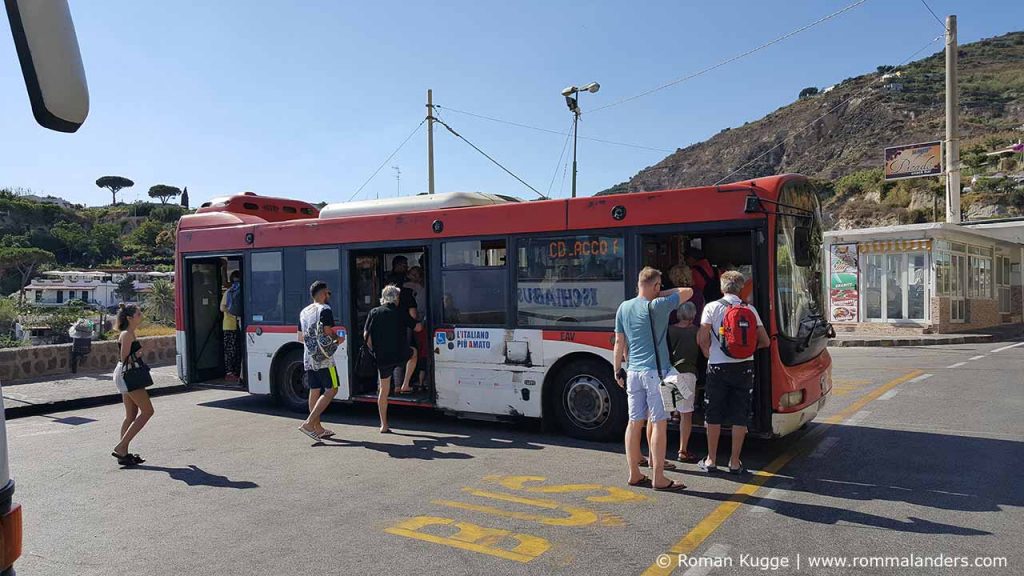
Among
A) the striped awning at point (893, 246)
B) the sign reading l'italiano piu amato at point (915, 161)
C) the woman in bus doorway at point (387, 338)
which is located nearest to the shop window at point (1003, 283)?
the sign reading l'italiano piu amato at point (915, 161)

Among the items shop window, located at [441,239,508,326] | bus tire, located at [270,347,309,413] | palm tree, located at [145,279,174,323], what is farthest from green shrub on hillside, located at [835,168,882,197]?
bus tire, located at [270,347,309,413]

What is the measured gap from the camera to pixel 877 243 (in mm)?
23297

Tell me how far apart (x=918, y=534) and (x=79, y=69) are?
5335 mm

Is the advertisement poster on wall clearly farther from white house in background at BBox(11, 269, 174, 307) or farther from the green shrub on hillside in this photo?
white house in background at BBox(11, 269, 174, 307)

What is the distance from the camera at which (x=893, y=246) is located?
23.2m

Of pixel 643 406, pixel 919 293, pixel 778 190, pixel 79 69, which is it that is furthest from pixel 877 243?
pixel 79 69

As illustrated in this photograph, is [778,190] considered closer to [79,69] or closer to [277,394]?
[79,69]

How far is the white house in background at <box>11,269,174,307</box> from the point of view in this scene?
195ft

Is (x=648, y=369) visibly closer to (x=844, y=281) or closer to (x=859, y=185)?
(x=844, y=281)

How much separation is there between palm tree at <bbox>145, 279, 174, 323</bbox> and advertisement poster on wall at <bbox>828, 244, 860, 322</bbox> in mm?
32283

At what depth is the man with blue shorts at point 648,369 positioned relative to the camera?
19.3ft

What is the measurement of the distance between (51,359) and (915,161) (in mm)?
32951

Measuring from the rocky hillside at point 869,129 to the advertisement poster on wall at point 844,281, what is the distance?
27979 millimetres

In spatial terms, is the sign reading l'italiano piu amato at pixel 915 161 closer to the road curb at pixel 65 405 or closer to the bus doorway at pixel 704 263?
the bus doorway at pixel 704 263
